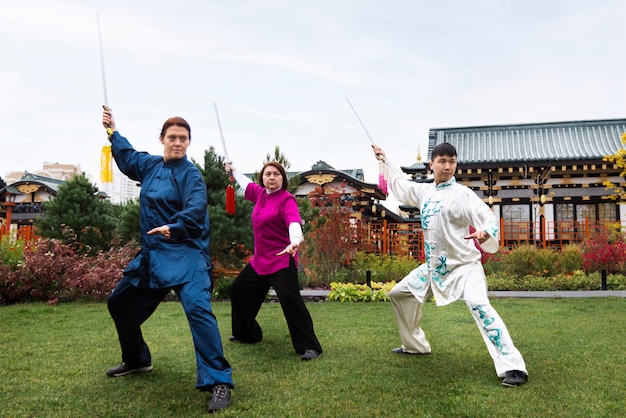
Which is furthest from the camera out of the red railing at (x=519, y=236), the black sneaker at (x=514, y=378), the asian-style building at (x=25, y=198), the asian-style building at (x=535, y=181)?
the asian-style building at (x=25, y=198)

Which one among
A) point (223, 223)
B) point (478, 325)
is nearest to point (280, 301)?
point (478, 325)

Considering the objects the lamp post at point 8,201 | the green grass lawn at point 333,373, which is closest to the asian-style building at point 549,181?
the green grass lawn at point 333,373

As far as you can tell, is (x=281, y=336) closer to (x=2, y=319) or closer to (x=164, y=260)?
(x=164, y=260)

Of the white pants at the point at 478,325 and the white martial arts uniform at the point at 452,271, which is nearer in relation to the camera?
the white pants at the point at 478,325

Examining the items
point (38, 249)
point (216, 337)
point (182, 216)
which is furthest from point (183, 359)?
point (38, 249)

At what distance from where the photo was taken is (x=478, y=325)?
12.4ft

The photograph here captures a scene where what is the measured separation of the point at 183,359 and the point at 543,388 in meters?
2.84

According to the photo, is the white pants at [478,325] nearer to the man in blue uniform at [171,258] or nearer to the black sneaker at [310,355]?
the black sneaker at [310,355]

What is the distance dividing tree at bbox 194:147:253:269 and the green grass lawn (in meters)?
2.84

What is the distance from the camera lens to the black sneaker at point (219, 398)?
300 centimetres

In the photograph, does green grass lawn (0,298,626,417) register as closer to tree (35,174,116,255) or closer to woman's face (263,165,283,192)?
woman's face (263,165,283,192)

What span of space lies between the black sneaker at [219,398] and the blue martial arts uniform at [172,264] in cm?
4

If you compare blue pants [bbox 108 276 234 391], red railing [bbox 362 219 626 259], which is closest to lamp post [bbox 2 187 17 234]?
red railing [bbox 362 219 626 259]

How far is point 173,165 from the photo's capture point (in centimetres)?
361
